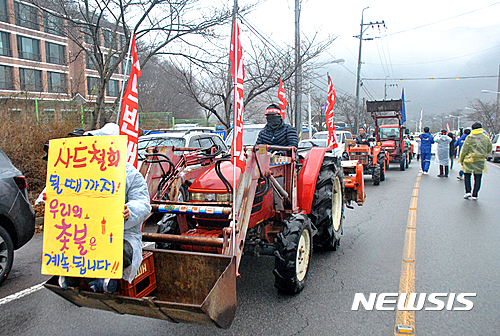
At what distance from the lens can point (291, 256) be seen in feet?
13.7

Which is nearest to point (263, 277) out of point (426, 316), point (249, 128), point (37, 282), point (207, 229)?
point (207, 229)

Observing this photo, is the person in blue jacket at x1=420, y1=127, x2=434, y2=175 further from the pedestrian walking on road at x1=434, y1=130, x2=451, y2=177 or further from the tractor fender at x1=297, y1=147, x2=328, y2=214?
the tractor fender at x1=297, y1=147, x2=328, y2=214

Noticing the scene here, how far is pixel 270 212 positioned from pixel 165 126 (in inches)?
672

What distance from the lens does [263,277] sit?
198 inches

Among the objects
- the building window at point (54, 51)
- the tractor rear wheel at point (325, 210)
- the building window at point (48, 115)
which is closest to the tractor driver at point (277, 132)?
the tractor rear wheel at point (325, 210)

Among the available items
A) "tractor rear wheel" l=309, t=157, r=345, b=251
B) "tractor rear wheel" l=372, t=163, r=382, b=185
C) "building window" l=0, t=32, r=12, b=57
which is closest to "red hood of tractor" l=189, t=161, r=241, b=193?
"tractor rear wheel" l=309, t=157, r=345, b=251

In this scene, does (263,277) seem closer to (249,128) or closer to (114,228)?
(114,228)

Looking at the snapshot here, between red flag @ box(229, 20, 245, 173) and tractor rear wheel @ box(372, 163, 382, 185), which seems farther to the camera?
tractor rear wheel @ box(372, 163, 382, 185)

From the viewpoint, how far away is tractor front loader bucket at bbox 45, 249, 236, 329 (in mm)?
2910

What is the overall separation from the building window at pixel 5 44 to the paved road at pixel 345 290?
142ft

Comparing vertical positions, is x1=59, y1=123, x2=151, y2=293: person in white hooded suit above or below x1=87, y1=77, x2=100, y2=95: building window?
below

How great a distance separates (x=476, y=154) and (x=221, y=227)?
860 centimetres

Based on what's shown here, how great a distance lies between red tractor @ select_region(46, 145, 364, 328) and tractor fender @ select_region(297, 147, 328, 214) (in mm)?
14

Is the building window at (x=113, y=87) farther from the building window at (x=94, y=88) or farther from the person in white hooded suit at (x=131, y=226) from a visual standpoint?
the person in white hooded suit at (x=131, y=226)
